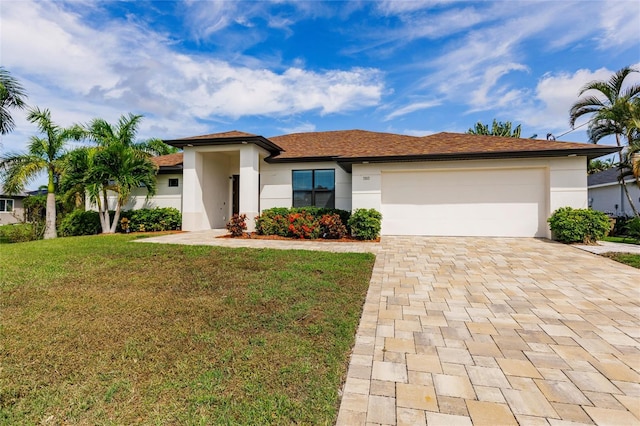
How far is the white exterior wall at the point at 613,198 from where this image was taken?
688 inches

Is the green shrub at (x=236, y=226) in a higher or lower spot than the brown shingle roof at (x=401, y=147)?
lower

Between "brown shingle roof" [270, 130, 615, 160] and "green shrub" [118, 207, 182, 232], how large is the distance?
5.54 metres

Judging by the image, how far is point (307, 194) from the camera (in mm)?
12891

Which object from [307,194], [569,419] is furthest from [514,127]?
[569,419]

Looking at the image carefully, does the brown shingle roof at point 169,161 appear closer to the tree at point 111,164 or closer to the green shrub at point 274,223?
the tree at point 111,164

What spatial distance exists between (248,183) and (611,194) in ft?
78.9

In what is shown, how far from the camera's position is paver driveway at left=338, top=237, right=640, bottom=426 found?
1.98 m

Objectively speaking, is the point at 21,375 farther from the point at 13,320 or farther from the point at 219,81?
the point at 219,81

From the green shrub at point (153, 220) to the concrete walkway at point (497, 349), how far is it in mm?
11071

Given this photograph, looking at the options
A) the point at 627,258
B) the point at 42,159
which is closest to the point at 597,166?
the point at 627,258

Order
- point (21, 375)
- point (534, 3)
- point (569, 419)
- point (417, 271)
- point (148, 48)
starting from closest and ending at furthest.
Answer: point (569, 419) → point (21, 375) → point (417, 271) → point (534, 3) → point (148, 48)

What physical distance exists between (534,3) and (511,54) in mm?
2977

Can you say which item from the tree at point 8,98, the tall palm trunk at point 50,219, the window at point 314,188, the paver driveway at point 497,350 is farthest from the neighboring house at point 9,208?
the paver driveway at point 497,350

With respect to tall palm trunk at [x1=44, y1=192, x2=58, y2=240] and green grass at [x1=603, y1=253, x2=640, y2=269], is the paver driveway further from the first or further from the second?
tall palm trunk at [x1=44, y1=192, x2=58, y2=240]
